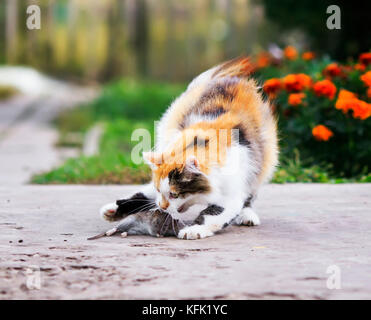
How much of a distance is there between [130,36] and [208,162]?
12.2 meters

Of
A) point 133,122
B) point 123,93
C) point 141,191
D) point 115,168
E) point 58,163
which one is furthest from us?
point 123,93

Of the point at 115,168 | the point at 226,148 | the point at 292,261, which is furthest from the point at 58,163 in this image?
the point at 292,261

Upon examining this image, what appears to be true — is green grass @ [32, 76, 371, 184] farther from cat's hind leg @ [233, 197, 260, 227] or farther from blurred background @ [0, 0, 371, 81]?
blurred background @ [0, 0, 371, 81]

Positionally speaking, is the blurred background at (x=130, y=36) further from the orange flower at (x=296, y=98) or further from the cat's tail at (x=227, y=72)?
the cat's tail at (x=227, y=72)

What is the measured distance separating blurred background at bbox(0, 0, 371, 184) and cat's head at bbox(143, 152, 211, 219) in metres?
1.99

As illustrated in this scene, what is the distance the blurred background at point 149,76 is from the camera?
249 inches

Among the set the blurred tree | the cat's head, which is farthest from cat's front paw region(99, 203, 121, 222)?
the blurred tree

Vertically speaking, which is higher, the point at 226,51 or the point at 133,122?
the point at 226,51

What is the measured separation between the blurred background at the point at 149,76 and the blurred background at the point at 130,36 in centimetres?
2

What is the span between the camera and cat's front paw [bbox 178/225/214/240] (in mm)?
3833

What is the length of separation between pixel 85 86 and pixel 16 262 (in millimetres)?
12644

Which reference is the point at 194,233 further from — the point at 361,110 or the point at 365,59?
the point at 365,59
